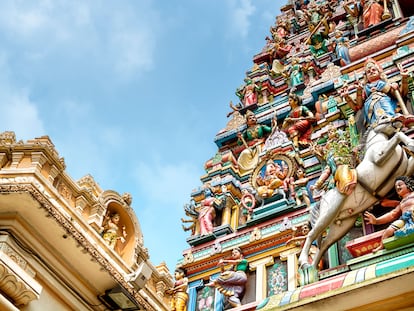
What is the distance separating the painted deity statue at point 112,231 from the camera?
10586 millimetres

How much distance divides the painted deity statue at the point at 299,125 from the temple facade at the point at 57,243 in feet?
12.5

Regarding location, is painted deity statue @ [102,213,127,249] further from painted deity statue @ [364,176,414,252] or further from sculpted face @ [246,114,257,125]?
painted deity statue @ [364,176,414,252]

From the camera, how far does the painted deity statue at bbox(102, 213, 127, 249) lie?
34.7ft

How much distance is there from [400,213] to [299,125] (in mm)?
5030

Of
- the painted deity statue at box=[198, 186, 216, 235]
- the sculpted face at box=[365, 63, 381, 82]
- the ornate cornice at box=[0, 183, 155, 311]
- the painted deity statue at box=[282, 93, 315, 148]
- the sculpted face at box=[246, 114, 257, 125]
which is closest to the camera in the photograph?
the ornate cornice at box=[0, 183, 155, 311]

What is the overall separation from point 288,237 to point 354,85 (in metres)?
2.83

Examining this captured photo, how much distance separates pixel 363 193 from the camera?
820 cm

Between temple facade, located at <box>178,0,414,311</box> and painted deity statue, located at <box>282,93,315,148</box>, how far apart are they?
0.03 meters

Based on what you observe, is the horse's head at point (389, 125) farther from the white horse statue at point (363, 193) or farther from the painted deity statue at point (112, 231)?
the painted deity statue at point (112, 231)

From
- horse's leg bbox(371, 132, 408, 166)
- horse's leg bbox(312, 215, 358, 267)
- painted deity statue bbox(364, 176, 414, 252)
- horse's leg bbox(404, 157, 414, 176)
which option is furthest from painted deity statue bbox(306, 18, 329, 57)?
painted deity statue bbox(364, 176, 414, 252)

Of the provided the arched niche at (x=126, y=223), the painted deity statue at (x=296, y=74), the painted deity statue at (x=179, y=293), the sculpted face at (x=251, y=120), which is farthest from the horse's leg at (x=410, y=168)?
the painted deity statue at (x=296, y=74)

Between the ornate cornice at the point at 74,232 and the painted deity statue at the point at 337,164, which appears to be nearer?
the painted deity statue at the point at 337,164

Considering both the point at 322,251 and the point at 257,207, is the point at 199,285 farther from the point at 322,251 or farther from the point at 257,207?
the point at 322,251

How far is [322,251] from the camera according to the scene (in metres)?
8.23
